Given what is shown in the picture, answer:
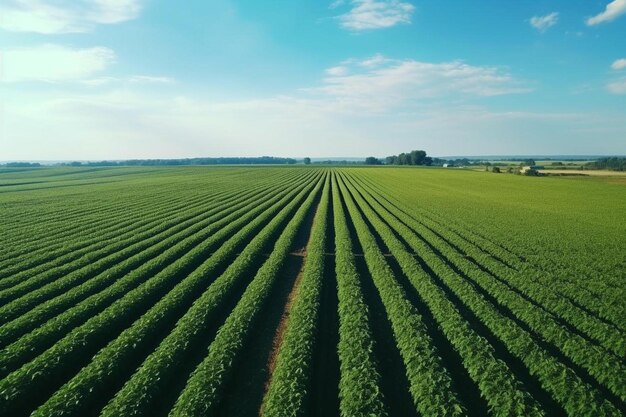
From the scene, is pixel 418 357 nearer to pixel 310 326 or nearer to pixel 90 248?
pixel 310 326

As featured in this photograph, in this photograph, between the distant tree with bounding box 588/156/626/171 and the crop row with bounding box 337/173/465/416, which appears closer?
the crop row with bounding box 337/173/465/416

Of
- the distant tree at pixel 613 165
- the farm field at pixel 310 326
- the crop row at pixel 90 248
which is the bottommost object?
the farm field at pixel 310 326

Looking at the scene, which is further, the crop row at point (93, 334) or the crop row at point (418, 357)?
the crop row at point (93, 334)

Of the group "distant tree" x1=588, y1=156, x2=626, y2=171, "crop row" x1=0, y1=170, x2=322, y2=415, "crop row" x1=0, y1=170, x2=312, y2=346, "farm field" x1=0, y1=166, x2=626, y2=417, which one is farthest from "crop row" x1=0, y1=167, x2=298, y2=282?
"distant tree" x1=588, y1=156, x2=626, y2=171

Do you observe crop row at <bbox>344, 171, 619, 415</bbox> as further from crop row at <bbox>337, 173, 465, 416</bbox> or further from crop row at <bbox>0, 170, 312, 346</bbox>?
crop row at <bbox>0, 170, 312, 346</bbox>

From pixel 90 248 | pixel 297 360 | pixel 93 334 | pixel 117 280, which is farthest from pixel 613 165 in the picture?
pixel 93 334

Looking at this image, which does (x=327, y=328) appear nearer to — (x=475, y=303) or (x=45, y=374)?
(x=475, y=303)

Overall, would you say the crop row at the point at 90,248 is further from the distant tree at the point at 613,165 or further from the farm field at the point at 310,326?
the distant tree at the point at 613,165

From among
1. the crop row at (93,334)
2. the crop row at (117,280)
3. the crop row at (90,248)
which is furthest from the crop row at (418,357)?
the crop row at (90,248)

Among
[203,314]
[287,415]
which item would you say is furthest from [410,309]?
[203,314]
